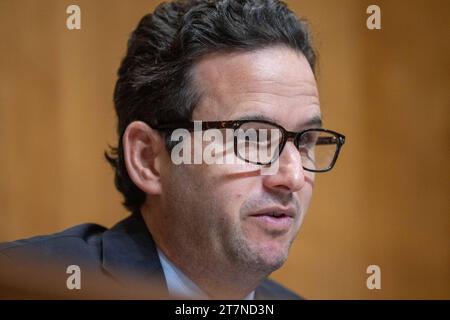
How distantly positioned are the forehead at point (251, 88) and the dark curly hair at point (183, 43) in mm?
25

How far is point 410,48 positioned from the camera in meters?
2.11

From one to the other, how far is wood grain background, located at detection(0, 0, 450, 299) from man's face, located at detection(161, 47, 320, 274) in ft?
1.36

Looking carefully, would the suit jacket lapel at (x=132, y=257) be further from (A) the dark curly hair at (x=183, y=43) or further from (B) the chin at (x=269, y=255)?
(B) the chin at (x=269, y=255)

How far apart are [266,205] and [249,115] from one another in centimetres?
22

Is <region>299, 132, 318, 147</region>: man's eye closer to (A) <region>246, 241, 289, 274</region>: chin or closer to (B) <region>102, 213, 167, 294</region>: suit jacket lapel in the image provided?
(A) <region>246, 241, 289, 274</region>: chin

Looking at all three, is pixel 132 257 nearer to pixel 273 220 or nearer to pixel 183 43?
pixel 273 220

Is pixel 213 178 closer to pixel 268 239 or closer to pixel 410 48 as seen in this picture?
pixel 268 239

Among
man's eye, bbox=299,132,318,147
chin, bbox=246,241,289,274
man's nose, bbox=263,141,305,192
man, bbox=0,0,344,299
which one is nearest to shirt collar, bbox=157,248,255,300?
man, bbox=0,0,344,299

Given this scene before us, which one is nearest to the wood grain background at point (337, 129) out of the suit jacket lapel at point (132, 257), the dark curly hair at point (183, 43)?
the dark curly hair at point (183, 43)

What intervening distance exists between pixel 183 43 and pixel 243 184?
385 mm

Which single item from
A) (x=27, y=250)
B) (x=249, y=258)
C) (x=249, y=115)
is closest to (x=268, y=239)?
(x=249, y=258)

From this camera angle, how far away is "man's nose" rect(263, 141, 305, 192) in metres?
1.51

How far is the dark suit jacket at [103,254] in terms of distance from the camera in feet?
5.27

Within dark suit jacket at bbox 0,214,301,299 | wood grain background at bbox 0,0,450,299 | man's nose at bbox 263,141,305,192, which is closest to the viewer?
man's nose at bbox 263,141,305,192
